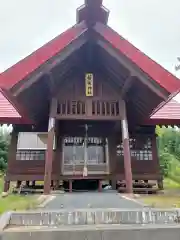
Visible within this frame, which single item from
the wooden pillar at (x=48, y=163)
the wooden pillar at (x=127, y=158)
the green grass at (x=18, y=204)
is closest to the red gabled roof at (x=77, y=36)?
the wooden pillar at (x=48, y=163)

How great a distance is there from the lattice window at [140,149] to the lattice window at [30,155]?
2.91 meters

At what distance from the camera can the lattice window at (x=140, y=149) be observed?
962 centimetres

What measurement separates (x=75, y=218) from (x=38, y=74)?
453 centimetres

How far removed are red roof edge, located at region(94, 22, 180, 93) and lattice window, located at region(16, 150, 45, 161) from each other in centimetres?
498

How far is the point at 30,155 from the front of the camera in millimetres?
9469

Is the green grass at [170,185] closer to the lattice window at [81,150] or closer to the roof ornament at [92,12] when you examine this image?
the lattice window at [81,150]

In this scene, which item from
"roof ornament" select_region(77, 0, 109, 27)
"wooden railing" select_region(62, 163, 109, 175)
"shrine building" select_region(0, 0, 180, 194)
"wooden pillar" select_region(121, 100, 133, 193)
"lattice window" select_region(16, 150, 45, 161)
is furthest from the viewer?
"lattice window" select_region(16, 150, 45, 161)

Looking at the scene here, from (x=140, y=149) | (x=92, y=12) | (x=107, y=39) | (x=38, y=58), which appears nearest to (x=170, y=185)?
(x=140, y=149)

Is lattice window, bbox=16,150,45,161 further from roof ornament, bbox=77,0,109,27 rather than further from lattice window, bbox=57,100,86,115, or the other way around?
roof ornament, bbox=77,0,109,27

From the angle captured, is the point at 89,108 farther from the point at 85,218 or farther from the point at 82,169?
the point at 85,218

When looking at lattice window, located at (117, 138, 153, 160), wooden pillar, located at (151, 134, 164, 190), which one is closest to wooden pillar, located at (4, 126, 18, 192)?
lattice window, located at (117, 138, 153, 160)

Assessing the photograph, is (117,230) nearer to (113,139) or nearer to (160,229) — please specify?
(160,229)

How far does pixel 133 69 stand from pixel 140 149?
4140 mm

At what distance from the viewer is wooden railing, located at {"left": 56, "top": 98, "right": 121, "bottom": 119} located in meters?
7.48
